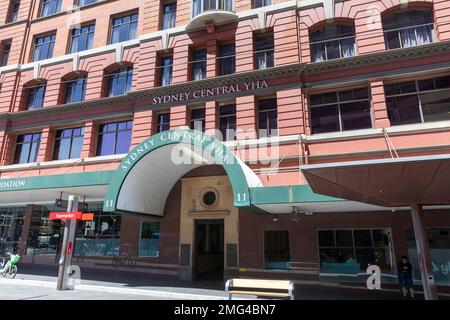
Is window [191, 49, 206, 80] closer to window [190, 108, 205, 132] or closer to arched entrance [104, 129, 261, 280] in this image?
window [190, 108, 205, 132]

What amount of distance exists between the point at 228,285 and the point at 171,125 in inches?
484

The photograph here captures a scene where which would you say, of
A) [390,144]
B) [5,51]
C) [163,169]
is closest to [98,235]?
[163,169]

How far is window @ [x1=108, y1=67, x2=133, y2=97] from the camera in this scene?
23672 mm

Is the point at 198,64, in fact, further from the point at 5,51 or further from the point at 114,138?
the point at 5,51

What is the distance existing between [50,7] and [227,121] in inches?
798

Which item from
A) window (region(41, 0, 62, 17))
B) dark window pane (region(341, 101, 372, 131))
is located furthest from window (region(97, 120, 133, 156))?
dark window pane (region(341, 101, 372, 131))

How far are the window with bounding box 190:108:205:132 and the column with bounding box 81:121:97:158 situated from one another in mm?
7276

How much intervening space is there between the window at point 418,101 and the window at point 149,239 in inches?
567

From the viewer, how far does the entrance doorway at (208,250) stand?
19500mm

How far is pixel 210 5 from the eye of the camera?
21.4 metres

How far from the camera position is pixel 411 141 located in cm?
1605

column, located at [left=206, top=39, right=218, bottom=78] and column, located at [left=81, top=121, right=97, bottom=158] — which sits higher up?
column, located at [left=206, top=39, right=218, bottom=78]

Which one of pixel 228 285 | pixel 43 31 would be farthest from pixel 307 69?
pixel 43 31
